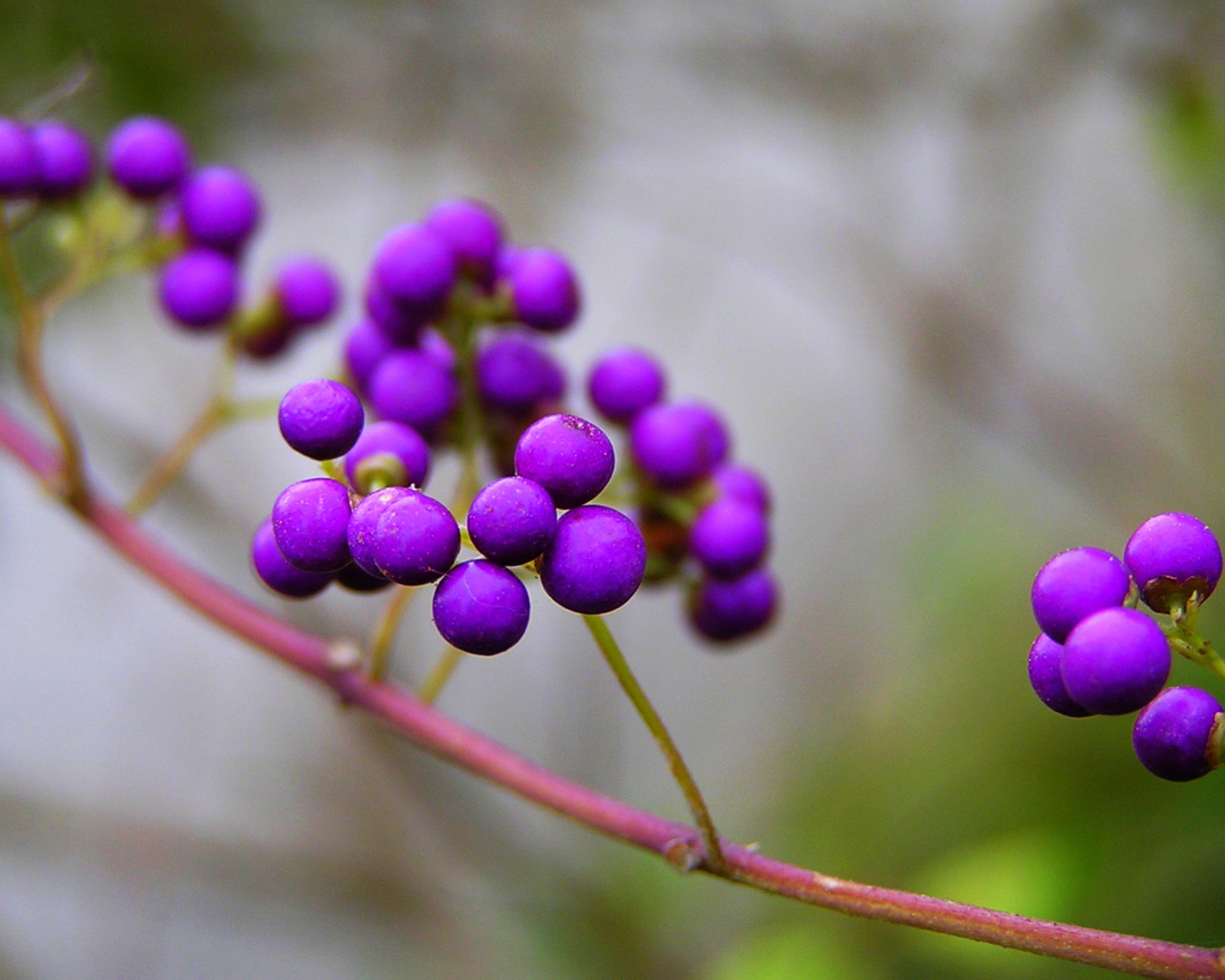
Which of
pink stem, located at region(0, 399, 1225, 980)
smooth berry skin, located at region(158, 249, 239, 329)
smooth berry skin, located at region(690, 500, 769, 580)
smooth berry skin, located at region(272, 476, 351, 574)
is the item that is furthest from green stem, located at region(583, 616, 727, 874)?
smooth berry skin, located at region(158, 249, 239, 329)

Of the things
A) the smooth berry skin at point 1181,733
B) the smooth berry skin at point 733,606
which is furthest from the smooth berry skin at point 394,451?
the smooth berry skin at point 1181,733

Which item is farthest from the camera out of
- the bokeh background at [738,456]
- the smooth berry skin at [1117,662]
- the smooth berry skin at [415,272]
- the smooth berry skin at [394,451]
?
the bokeh background at [738,456]

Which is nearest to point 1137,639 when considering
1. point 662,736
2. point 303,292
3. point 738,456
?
point 662,736

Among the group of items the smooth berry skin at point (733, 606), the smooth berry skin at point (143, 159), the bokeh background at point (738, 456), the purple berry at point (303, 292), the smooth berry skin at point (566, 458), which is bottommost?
the bokeh background at point (738, 456)

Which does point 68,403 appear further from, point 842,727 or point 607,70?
point 842,727

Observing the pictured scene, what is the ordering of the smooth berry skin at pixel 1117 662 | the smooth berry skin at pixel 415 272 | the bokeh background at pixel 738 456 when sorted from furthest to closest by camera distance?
the bokeh background at pixel 738 456 → the smooth berry skin at pixel 415 272 → the smooth berry skin at pixel 1117 662

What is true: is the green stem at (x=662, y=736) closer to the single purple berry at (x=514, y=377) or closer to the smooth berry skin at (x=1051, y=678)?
the smooth berry skin at (x=1051, y=678)

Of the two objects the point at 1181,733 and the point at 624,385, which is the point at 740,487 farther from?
the point at 1181,733
